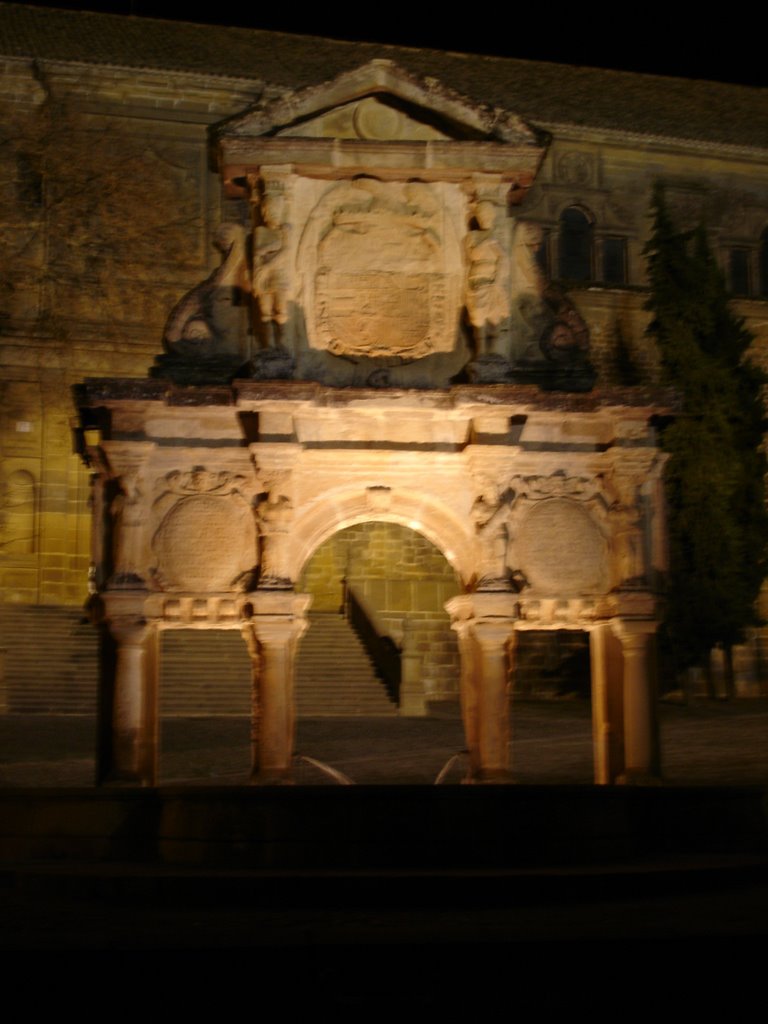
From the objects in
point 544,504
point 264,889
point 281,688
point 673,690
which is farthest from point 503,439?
point 673,690

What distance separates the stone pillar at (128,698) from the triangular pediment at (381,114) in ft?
14.9

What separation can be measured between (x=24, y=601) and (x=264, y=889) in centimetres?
2441

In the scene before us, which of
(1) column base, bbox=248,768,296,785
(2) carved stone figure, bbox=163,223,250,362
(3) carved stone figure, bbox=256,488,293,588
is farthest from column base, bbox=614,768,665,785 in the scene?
(2) carved stone figure, bbox=163,223,250,362

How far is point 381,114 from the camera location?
14617 millimetres

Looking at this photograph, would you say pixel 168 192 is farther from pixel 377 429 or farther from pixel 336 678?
pixel 377 429

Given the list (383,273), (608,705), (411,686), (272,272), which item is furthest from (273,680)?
(411,686)

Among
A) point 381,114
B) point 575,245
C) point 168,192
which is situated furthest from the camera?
point 575,245

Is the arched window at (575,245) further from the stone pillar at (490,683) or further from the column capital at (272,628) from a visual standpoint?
the column capital at (272,628)

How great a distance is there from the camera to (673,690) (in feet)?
97.3

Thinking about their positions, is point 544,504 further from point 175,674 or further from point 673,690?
point 673,690

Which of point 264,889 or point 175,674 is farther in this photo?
point 175,674

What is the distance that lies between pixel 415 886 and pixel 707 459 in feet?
70.1

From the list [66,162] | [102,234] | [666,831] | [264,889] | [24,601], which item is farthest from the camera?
[24,601]

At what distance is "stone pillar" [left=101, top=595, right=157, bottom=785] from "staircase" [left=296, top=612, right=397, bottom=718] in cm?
1141
